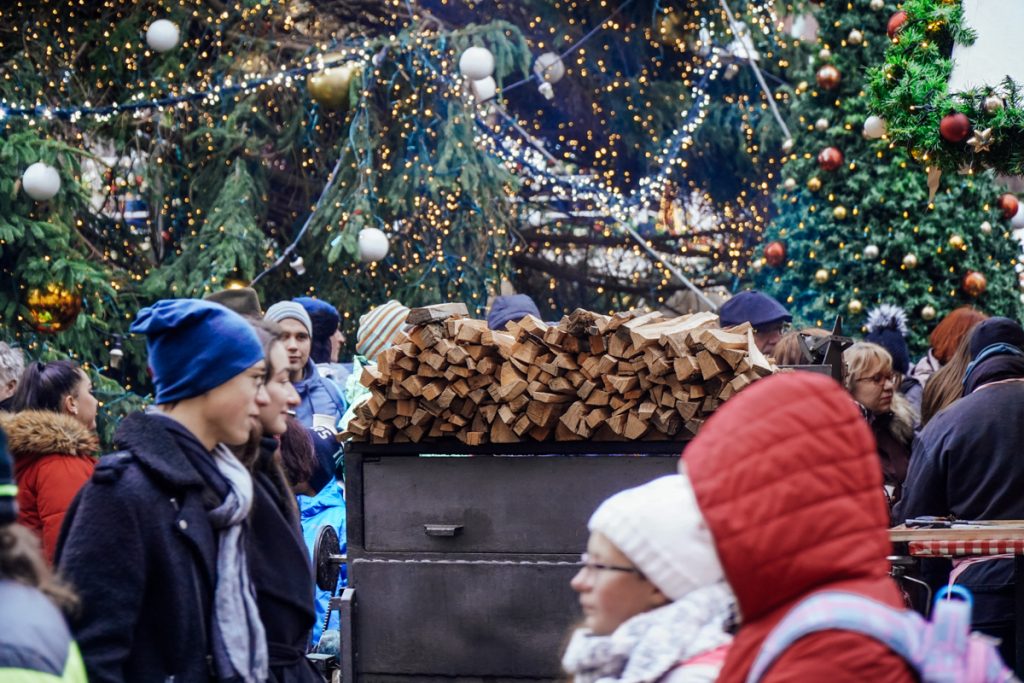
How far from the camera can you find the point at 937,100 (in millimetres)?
5188

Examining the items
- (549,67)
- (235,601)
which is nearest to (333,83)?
(549,67)

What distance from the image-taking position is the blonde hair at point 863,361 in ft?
24.5

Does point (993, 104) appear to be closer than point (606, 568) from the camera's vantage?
No

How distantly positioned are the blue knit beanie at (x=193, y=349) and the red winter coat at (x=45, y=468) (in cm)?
202

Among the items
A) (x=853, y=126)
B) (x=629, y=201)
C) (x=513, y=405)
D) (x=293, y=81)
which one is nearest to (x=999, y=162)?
(x=513, y=405)

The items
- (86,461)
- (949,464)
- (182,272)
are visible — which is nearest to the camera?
(86,461)

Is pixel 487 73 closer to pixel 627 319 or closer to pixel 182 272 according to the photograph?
pixel 182 272

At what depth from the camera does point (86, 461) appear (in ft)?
17.2

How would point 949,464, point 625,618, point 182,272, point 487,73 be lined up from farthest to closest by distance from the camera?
point 182,272 < point 487,73 < point 949,464 < point 625,618

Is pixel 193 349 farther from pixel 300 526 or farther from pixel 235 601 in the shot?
pixel 300 526

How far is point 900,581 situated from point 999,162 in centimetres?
177

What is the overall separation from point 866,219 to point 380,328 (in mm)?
6547

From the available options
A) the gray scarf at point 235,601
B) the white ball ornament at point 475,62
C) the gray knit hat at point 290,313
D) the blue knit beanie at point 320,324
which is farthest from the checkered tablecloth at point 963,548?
the white ball ornament at point 475,62

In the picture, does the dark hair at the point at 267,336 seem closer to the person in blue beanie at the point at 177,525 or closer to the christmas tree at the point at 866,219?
the person in blue beanie at the point at 177,525
